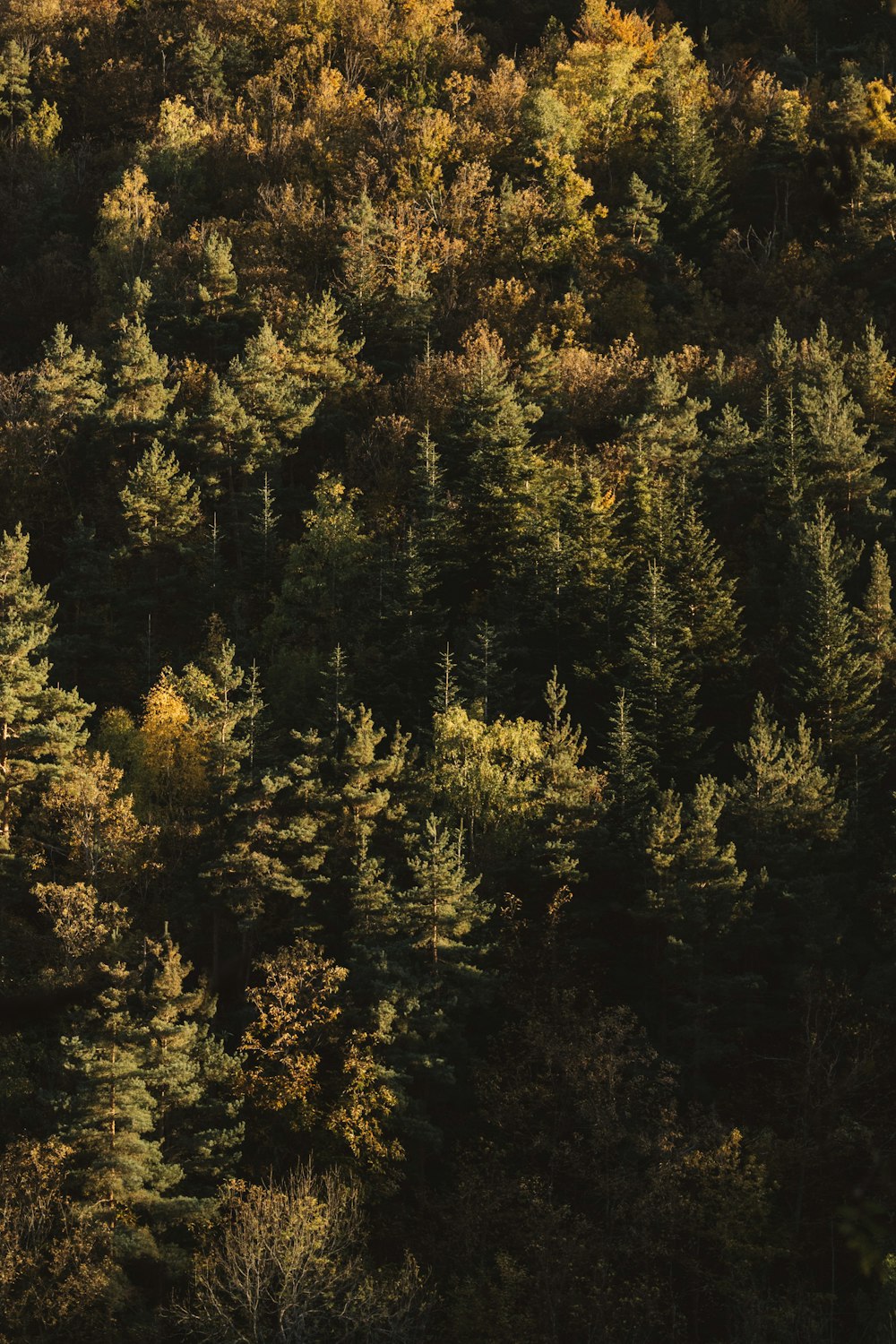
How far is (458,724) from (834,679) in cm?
1336

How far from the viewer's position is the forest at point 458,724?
43.4 metres

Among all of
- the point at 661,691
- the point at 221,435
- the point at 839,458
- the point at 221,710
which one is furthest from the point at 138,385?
the point at 839,458

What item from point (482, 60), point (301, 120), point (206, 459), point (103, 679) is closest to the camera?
point (103, 679)

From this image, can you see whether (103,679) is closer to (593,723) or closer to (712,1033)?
(593,723)

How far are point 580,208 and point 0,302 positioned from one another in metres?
33.2

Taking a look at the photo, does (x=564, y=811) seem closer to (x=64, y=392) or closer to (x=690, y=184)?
(x=64, y=392)

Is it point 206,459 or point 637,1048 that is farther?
point 206,459

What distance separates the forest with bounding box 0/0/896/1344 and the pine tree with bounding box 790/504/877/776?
0.17 m

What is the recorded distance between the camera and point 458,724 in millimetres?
56062

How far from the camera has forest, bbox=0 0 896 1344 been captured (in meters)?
43.4

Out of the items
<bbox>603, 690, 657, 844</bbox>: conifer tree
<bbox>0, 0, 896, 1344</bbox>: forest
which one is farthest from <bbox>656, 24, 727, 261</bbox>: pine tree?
<bbox>603, 690, 657, 844</bbox>: conifer tree

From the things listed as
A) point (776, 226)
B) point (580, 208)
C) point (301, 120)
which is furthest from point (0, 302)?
point (776, 226)

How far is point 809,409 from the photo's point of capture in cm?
6938

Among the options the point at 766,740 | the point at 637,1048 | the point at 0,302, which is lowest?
Result: the point at 637,1048
